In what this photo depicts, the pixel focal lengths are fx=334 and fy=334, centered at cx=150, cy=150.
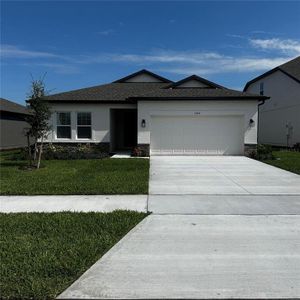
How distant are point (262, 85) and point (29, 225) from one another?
27.8 meters

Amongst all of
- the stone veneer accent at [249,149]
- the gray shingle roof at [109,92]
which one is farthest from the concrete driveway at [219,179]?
the gray shingle roof at [109,92]

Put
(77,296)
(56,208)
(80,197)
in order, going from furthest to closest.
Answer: (80,197)
(56,208)
(77,296)

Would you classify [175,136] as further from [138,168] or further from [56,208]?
[56,208]

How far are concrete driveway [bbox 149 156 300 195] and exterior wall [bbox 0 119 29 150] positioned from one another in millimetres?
15429

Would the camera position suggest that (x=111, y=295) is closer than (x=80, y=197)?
Yes

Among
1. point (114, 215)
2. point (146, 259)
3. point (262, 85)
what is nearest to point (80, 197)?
point (114, 215)

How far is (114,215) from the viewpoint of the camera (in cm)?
629

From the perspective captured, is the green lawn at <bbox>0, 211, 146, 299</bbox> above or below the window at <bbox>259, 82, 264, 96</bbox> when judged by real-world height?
below

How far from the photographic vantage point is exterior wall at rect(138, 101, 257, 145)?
57.4 ft

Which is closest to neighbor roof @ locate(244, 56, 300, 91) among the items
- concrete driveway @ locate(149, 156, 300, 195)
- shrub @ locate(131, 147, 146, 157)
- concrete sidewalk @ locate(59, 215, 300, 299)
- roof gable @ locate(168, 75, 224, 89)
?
roof gable @ locate(168, 75, 224, 89)

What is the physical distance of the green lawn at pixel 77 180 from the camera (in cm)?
853

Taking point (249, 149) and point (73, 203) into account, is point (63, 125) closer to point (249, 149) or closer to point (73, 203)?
point (249, 149)

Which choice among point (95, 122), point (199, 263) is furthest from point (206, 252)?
point (95, 122)

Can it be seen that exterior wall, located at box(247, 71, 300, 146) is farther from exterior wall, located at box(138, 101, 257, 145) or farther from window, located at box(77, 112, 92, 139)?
window, located at box(77, 112, 92, 139)
